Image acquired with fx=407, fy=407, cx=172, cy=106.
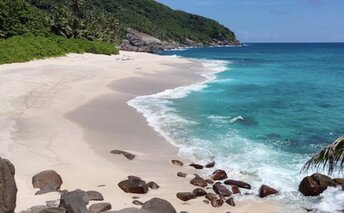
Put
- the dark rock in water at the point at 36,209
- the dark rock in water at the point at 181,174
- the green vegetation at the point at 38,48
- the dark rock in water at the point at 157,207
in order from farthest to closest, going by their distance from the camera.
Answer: the green vegetation at the point at 38,48
the dark rock in water at the point at 181,174
the dark rock in water at the point at 157,207
the dark rock in water at the point at 36,209

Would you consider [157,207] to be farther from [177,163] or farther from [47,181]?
[177,163]

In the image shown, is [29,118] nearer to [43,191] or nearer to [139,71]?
[43,191]

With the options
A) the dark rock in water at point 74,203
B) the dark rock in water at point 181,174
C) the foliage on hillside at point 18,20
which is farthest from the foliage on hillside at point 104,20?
the dark rock in water at point 74,203

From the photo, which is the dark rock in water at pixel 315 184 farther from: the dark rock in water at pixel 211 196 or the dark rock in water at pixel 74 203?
the dark rock in water at pixel 74 203

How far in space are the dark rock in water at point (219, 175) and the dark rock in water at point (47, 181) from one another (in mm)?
4730

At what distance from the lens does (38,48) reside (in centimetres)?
4828

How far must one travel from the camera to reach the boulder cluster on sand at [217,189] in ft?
36.3

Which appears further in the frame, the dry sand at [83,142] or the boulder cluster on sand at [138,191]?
the dry sand at [83,142]

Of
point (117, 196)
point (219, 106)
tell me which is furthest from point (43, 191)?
point (219, 106)

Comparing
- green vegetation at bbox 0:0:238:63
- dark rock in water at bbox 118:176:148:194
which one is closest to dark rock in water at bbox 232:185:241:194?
dark rock in water at bbox 118:176:148:194

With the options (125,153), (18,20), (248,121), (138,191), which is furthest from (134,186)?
(18,20)

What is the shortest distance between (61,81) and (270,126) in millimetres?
17256

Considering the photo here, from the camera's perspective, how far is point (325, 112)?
→ 27.3 m

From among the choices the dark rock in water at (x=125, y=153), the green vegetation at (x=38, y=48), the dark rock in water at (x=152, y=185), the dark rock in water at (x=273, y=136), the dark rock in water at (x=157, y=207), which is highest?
the green vegetation at (x=38, y=48)
